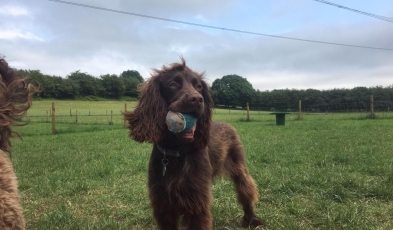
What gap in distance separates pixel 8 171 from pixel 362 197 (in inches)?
168

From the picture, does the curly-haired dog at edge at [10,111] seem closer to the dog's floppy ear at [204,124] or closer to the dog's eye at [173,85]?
the dog's eye at [173,85]

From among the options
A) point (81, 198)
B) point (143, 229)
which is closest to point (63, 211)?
point (81, 198)

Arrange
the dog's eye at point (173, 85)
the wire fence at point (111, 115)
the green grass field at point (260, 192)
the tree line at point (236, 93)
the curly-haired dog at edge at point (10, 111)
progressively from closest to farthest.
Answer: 1. the curly-haired dog at edge at point (10, 111)
2. the dog's eye at point (173, 85)
3. the green grass field at point (260, 192)
4. the wire fence at point (111, 115)
5. the tree line at point (236, 93)

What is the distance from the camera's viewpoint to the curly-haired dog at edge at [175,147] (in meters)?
2.81

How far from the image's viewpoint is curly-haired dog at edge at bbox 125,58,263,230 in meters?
2.81

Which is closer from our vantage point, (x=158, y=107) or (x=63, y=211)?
(x=158, y=107)

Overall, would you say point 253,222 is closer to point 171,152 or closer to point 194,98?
point 171,152

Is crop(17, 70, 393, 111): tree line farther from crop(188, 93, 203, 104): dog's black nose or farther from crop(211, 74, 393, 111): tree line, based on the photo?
crop(188, 93, 203, 104): dog's black nose

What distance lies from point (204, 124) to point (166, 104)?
46 centimetres

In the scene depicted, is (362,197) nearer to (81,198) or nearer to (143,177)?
(143,177)

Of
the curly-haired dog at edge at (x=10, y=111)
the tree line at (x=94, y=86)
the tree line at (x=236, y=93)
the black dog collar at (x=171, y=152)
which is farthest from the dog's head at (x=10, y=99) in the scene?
the tree line at (x=94, y=86)

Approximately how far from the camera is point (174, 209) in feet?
9.40

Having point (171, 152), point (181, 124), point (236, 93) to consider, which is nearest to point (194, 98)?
point (181, 124)

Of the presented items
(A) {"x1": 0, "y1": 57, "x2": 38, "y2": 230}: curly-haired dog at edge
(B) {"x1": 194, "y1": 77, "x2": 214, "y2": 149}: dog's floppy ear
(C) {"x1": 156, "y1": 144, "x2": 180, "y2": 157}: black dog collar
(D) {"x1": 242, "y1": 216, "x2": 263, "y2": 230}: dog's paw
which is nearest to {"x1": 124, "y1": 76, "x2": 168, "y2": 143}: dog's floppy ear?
(C) {"x1": 156, "y1": 144, "x2": 180, "y2": 157}: black dog collar
